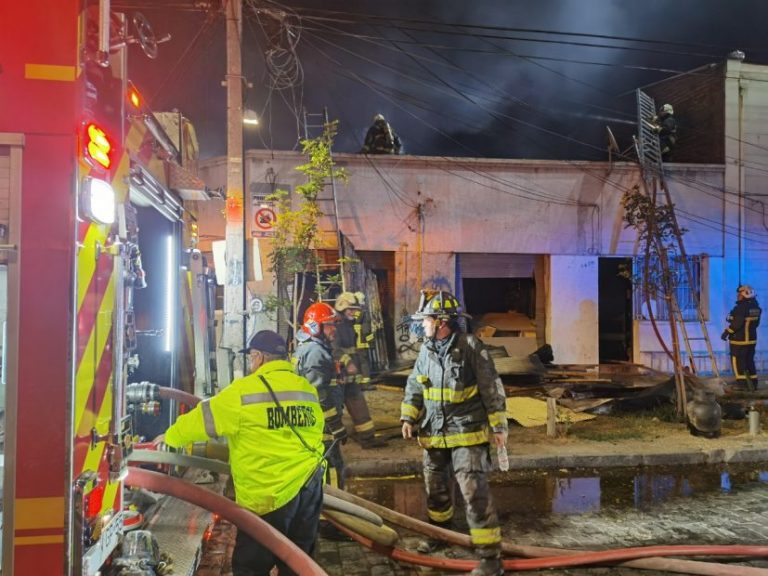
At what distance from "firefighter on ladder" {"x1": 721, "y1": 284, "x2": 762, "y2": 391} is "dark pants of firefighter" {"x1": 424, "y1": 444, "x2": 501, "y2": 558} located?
893 cm

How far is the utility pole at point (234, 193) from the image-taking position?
29.6 feet

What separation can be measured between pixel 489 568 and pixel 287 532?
162 centimetres

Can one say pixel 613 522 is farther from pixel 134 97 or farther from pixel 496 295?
pixel 496 295

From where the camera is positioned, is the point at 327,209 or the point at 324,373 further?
the point at 327,209

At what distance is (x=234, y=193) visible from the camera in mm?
9023

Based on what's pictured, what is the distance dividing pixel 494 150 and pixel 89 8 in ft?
54.6

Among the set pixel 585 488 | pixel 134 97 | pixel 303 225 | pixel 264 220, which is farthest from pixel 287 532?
pixel 303 225

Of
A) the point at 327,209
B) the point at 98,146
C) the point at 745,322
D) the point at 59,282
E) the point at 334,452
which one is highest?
the point at 327,209

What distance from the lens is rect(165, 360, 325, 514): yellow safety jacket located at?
8.90 ft

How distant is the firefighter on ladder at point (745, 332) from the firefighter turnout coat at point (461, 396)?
8.85 metres

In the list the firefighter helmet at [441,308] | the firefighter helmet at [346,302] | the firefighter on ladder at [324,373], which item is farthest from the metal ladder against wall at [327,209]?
the firefighter helmet at [441,308]

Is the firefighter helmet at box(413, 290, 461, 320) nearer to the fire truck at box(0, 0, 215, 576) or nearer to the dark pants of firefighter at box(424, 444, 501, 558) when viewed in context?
the dark pants of firefighter at box(424, 444, 501, 558)

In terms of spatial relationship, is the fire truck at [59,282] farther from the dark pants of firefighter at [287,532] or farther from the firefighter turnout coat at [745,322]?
the firefighter turnout coat at [745,322]

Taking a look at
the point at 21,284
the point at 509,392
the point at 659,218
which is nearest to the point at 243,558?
the point at 21,284
